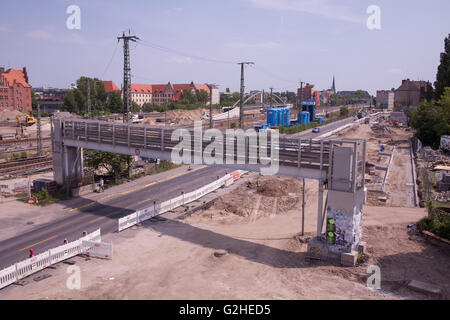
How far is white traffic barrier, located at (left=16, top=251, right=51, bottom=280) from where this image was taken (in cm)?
1633

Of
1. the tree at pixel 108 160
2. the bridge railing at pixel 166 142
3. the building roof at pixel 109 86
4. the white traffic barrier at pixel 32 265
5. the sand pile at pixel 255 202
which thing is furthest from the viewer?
the building roof at pixel 109 86

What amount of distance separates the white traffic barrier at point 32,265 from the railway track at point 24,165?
1030 inches

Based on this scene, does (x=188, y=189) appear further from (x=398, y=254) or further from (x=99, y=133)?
(x=398, y=254)

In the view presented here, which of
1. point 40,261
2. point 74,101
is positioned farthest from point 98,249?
point 74,101

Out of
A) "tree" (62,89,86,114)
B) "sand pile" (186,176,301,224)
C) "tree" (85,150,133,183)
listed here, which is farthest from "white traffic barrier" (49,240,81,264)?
"tree" (62,89,86,114)

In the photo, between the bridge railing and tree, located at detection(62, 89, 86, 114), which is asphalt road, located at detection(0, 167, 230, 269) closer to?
the bridge railing

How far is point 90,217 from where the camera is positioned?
2533cm

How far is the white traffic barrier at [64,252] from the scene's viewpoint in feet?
58.5

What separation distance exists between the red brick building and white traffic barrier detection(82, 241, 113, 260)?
110829 mm

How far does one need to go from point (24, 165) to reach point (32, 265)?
96.7 feet

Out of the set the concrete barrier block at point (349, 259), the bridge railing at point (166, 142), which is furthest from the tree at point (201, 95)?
the concrete barrier block at point (349, 259)

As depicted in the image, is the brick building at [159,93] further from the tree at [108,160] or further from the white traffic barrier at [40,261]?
the white traffic barrier at [40,261]

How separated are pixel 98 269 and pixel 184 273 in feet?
13.7

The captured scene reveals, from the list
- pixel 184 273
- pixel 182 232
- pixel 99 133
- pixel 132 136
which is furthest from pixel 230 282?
pixel 99 133
